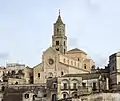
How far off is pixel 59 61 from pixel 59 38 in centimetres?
1038

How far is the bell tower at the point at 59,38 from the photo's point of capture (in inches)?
4038

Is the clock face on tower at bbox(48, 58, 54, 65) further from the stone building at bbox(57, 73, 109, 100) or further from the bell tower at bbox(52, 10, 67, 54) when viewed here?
the stone building at bbox(57, 73, 109, 100)

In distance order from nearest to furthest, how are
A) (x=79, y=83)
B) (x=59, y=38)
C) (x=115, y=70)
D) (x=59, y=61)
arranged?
1. (x=115, y=70)
2. (x=79, y=83)
3. (x=59, y=61)
4. (x=59, y=38)

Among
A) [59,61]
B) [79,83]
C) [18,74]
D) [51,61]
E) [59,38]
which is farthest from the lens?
[59,38]

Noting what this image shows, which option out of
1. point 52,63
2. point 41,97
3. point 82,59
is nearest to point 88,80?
point 41,97

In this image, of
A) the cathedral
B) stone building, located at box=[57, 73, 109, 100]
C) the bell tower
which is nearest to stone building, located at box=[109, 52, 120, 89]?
stone building, located at box=[57, 73, 109, 100]

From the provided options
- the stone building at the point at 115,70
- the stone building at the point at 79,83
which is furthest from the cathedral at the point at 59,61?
the stone building at the point at 115,70

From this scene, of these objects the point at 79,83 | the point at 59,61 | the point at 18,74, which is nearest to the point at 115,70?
the point at 79,83

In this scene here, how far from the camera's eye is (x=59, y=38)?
337ft

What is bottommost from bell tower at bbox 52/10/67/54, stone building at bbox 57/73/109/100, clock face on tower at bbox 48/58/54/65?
stone building at bbox 57/73/109/100

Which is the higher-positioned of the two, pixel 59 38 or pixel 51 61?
pixel 59 38

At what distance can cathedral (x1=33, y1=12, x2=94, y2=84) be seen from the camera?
93500mm

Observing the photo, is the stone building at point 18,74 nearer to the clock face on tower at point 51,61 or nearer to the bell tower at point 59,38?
the clock face on tower at point 51,61

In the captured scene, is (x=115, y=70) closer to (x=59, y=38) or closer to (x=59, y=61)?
(x=59, y=61)
